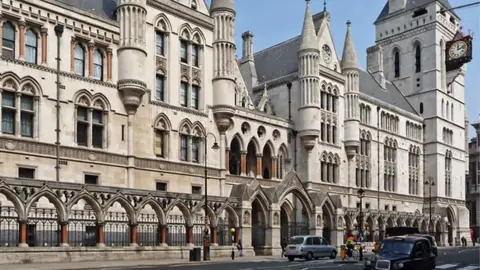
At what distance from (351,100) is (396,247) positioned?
4024 cm

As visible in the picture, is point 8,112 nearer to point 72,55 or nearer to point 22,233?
point 72,55

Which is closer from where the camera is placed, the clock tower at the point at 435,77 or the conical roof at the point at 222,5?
the conical roof at the point at 222,5

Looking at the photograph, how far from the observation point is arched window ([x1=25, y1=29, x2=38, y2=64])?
3409cm

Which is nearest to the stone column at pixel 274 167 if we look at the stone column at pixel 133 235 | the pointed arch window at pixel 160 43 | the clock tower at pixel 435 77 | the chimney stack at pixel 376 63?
the pointed arch window at pixel 160 43

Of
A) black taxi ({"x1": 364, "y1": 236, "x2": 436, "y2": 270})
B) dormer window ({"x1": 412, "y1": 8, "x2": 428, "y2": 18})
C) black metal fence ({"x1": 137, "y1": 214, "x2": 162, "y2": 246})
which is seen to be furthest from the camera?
dormer window ({"x1": 412, "y1": 8, "x2": 428, "y2": 18})

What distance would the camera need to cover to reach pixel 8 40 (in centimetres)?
3328

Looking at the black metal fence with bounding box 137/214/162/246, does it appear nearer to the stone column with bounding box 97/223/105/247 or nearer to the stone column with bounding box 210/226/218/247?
the stone column with bounding box 97/223/105/247

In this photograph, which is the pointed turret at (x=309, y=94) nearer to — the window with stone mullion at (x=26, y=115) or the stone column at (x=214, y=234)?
the stone column at (x=214, y=234)

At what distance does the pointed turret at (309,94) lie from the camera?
54344 millimetres

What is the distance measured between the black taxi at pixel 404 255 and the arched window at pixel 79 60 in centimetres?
2239

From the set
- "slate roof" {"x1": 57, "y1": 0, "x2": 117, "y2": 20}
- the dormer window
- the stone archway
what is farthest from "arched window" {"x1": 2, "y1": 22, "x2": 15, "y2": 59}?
the dormer window

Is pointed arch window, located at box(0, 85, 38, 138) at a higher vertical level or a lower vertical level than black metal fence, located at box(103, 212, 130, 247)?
higher

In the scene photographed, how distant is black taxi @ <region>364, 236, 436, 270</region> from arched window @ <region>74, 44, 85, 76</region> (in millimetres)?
22390

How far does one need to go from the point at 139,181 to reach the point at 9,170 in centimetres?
918
